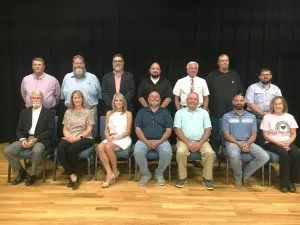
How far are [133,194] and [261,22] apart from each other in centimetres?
379

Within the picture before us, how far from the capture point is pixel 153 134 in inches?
191

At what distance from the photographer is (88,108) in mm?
5254

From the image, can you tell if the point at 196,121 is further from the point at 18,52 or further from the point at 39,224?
the point at 18,52

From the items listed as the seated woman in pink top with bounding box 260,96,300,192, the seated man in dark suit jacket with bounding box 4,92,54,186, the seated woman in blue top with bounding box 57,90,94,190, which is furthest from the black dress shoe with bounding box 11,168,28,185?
the seated woman in pink top with bounding box 260,96,300,192

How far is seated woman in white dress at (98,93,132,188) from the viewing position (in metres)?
4.71

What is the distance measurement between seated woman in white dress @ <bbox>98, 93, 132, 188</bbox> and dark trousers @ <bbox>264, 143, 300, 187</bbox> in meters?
1.90

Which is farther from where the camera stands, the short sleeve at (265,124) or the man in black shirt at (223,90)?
the man in black shirt at (223,90)

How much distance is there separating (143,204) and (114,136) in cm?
116

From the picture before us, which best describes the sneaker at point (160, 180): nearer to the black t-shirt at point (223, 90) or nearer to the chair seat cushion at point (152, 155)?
the chair seat cushion at point (152, 155)

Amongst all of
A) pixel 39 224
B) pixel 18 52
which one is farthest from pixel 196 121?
pixel 18 52

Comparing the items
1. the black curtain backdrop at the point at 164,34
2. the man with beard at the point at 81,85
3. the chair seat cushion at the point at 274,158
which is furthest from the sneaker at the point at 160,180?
the black curtain backdrop at the point at 164,34

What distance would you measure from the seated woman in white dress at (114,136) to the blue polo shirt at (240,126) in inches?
50.8

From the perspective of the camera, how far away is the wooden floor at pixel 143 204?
3.63 metres

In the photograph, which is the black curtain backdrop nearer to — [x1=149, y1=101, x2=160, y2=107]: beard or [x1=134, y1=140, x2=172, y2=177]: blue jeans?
[x1=149, y1=101, x2=160, y2=107]: beard
